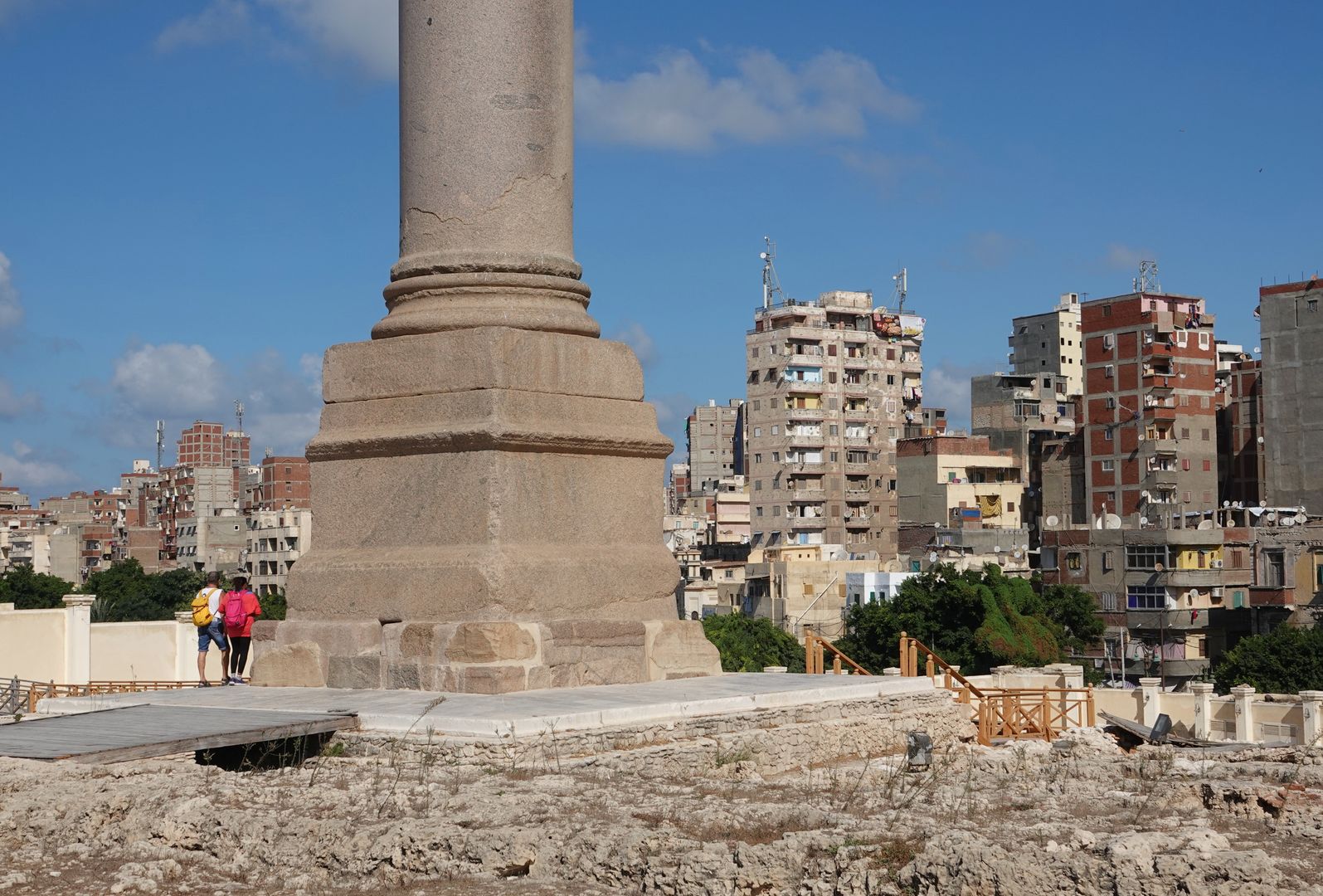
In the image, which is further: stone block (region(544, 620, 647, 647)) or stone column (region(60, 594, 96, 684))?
stone column (region(60, 594, 96, 684))

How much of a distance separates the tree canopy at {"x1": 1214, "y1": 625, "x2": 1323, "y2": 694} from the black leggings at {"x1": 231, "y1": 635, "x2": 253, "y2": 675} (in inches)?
1605

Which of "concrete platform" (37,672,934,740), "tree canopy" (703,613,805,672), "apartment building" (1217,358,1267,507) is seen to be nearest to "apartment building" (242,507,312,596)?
"tree canopy" (703,613,805,672)

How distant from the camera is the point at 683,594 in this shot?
276 ft

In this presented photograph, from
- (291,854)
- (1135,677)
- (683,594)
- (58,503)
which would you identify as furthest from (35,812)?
(58,503)

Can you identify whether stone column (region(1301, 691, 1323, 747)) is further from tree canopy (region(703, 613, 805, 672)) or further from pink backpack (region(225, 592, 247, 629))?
pink backpack (region(225, 592, 247, 629))

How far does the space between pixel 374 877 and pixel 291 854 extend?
0.38 m

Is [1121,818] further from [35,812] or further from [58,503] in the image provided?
[58,503]

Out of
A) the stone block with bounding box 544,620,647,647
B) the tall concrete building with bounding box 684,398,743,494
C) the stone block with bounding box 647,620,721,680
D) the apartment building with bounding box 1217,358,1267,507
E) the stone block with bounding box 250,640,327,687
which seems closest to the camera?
the stone block with bounding box 544,620,647,647

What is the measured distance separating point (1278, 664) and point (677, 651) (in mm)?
42594

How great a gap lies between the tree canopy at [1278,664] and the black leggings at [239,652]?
40755 mm

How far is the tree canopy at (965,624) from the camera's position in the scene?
5009cm

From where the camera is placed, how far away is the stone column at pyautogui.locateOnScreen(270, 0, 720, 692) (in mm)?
11609

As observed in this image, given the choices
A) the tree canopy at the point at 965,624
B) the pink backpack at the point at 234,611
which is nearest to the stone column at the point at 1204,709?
the tree canopy at the point at 965,624

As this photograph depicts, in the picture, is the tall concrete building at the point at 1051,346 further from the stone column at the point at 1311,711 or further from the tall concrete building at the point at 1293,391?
the stone column at the point at 1311,711
